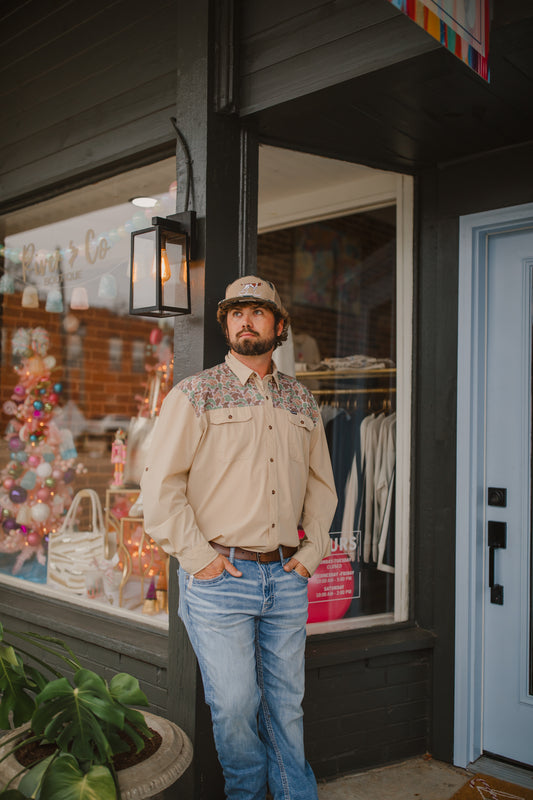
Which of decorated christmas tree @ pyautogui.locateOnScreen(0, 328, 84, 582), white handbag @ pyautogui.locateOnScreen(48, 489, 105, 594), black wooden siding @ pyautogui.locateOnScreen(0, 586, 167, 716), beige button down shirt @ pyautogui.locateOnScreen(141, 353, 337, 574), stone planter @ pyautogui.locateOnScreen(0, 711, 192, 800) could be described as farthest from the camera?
decorated christmas tree @ pyautogui.locateOnScreen(0, 328, 84, 582)

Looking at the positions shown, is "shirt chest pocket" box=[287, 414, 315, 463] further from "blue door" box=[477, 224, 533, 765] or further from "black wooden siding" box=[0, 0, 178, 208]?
"black wooden siding" box=[0, 0, 178, 208]

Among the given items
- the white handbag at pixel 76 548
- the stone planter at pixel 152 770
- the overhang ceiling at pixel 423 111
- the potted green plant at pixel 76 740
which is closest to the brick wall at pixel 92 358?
the white handbag at pixel 76 548

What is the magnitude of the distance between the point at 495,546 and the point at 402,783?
1.08m

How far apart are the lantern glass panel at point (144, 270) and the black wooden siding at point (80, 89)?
63cm

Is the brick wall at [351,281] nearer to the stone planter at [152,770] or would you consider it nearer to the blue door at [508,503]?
the blue door at [508,503]

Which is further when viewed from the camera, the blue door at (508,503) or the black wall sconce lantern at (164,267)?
the blue door at (508,503)

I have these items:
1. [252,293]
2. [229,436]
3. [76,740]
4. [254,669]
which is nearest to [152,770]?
[76,740]

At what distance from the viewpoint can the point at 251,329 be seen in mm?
2471

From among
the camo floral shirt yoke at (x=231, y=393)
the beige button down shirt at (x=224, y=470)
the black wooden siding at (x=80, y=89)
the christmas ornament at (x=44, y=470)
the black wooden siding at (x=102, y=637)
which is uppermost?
the black wooden siding at (x=80, y=89)

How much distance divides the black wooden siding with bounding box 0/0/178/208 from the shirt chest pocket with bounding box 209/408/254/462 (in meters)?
1.49

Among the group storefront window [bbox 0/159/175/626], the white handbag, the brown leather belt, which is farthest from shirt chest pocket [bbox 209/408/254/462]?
the white handbag

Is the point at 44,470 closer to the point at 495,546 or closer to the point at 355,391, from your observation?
the point at 355,391

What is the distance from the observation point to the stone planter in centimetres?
187

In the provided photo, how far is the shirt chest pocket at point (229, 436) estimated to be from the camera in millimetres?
2381
